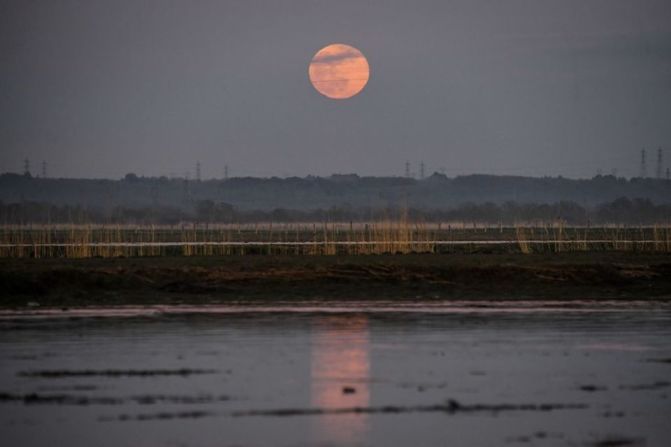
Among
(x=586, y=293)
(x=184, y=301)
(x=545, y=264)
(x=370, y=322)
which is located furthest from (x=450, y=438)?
(x=545, y=264)

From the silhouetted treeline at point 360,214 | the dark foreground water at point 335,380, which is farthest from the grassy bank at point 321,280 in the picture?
the silhouetted treeline at point 360,214

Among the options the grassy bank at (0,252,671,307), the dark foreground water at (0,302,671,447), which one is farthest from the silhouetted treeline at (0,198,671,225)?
the dark foreground water at (0,302,671,447)

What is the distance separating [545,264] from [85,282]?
1431 centimetres

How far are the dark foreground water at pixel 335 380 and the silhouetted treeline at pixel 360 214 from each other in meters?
135

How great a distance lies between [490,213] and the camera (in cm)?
17512

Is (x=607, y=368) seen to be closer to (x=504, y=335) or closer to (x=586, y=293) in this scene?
(x=504, y=335)

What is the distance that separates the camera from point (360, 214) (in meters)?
178

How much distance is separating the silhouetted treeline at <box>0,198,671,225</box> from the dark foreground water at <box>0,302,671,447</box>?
442ft

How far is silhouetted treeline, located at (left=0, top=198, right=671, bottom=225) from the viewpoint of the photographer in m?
162

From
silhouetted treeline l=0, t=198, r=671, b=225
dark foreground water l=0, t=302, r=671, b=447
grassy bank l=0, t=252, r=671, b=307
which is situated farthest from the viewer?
silhouetted treeline l=0, t=198, r=671, b=225

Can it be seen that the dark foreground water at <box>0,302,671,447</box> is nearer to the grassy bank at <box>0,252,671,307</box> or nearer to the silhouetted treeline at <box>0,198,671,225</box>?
the grassy bank at <box>0,252,671,307</box>

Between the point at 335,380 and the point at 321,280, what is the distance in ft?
61.1

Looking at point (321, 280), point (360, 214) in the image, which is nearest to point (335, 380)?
point (321, 280)

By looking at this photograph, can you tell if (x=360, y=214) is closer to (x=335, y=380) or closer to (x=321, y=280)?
(x=321, y=280)
